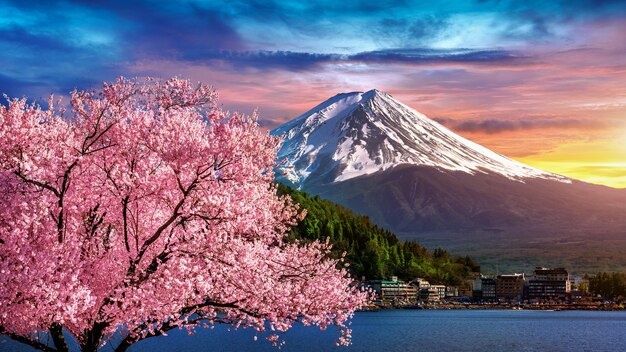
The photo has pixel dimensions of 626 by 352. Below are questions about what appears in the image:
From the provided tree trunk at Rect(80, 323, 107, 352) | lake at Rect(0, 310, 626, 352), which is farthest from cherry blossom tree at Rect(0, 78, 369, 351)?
lake at Rect(0, 310, 626, 352)

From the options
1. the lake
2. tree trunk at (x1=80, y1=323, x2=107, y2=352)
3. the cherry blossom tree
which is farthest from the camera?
the lake

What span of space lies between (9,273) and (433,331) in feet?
361

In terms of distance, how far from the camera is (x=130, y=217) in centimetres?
1950

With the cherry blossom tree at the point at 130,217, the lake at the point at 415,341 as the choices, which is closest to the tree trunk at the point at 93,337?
the cherry blossom tree at the point at 130,217

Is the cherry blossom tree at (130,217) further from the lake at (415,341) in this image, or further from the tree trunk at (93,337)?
the lake at (415,341)

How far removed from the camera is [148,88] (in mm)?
19344

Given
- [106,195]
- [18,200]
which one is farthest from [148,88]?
[18,200]

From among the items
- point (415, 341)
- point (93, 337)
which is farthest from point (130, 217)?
point (415, 341)

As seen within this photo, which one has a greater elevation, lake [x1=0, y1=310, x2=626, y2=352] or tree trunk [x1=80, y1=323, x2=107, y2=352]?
tree trunk [x1=80, y1=323, x2=107, y2=352]

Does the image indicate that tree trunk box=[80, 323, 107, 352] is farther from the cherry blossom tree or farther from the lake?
A: the lake

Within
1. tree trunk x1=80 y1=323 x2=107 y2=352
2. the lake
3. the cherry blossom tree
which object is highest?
the cherry blossom tree

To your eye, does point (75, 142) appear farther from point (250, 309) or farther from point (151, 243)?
point (250, 309)

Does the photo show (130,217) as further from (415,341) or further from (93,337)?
(415,341)

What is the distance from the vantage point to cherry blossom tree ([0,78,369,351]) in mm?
17297
